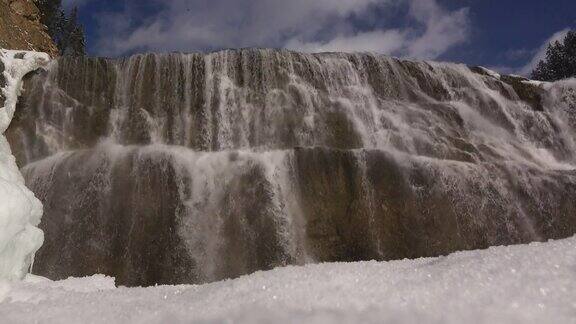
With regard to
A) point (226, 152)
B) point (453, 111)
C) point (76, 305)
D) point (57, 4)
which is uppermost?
point (57, 4)

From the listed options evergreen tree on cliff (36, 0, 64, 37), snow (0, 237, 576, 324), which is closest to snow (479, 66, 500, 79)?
snow (0, 237, 576, 324)

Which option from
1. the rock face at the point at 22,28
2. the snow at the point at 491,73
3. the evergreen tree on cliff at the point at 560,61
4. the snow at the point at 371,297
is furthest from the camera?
the evergreen tree on cliff at the point at 560,61

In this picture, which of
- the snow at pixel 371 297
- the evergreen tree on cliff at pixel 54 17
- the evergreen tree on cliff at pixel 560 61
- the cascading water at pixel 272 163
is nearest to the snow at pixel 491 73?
the cascading water at pixel 272 163

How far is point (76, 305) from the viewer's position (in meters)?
3.54

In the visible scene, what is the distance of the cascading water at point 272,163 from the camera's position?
11.6m

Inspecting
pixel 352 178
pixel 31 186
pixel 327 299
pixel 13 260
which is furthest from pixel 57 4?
pixel 327 299

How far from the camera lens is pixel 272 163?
1298 cm

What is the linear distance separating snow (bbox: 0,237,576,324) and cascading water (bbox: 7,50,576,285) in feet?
25.7

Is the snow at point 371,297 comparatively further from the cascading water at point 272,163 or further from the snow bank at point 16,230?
the cascading water at point 272,163

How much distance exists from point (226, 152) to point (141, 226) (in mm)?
3083

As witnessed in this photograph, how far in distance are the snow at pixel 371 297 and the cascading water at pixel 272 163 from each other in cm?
782

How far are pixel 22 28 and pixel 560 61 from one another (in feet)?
124

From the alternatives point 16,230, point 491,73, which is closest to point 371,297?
point 16,230

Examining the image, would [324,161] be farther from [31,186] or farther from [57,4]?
[57,4]
